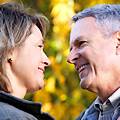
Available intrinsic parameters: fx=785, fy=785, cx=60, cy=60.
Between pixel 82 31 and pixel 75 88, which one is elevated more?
pixel 82 31

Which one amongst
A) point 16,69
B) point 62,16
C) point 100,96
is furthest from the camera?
point 62,16

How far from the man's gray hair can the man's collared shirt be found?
0.32 metres

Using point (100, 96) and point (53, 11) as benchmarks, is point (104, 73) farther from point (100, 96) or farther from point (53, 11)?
point (53, 11)

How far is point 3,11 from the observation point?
3387 millimetres

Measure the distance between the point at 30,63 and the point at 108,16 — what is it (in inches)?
24.9

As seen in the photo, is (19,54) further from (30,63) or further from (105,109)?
(105,109)

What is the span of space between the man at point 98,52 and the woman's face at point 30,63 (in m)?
0.43

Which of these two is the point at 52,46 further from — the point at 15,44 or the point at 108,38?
the point at 15,44

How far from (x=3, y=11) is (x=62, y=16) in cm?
268

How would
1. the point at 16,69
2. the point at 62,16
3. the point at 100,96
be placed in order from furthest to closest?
the point at 62,16
the point at 100,96
the point at 16,69

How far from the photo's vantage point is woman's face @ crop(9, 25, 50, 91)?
332 cm

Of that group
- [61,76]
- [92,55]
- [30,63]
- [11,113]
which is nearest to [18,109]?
[11,113]

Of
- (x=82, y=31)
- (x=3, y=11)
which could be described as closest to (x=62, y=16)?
(x=82, y=31)

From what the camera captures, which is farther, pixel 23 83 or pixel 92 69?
pixel 92 69
